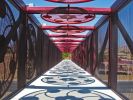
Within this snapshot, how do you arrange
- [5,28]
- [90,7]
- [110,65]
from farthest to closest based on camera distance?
[90,7]
[110,65]
[5,28]

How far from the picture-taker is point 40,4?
1230 cm

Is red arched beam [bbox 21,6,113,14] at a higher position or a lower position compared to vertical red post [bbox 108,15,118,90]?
higher

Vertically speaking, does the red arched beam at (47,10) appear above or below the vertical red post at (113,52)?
above

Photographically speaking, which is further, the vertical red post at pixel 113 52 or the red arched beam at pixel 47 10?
the red arched beam at pixel 47 10

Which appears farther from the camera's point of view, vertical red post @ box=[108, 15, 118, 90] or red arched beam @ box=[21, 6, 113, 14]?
red arched beam @ box=[21, 6, 113, 14]

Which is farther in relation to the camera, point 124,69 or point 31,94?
point 31,94

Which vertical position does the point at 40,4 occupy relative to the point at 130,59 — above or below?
above

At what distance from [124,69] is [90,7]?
4.19 metres

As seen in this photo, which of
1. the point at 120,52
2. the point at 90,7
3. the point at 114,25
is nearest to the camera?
the point at 120,52

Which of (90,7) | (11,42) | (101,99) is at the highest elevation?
(90,7)

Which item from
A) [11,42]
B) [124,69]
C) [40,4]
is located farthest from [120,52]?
[40,4]

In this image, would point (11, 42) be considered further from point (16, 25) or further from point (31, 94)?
point (31, 94)

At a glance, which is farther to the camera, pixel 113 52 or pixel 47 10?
pixel 47 10

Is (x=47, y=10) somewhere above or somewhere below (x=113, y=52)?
above
